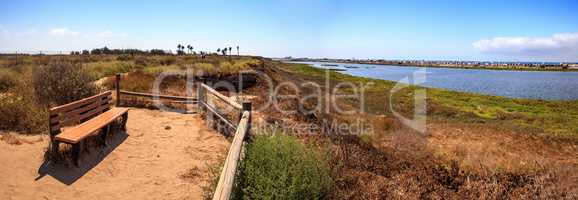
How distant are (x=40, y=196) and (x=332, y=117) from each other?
39.5ft

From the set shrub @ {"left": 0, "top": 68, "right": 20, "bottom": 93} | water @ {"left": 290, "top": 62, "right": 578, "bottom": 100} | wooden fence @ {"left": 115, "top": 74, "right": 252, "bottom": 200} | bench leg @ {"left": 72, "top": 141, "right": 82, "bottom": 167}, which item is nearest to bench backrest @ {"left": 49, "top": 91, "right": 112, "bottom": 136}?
bench leg @ {"left": 72, "top": 141, "right": 82, "bottom": 167}

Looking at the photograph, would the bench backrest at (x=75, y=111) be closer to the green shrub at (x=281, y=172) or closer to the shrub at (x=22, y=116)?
the shrub at (x=22, y=116)

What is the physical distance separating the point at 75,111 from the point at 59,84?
3156mm

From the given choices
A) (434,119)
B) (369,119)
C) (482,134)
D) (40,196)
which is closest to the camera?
(40,196)

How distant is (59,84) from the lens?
9.30 metres

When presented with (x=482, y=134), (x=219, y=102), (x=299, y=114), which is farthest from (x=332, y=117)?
(x=482, y=134)

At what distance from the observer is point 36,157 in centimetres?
595

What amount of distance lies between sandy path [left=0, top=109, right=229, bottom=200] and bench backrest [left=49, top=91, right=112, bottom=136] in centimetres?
61

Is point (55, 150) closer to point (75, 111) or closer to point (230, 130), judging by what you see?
point (75, 111)

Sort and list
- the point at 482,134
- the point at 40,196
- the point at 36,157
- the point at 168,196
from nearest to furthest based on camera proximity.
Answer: the point at 40,196, the point at 168,196, the point at 36,157, the point at 482,134

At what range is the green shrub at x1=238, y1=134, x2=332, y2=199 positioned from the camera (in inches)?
166

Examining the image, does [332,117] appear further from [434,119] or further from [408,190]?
[408,190]

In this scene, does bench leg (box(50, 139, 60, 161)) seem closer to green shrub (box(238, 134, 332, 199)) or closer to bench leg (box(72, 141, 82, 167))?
bench leg (box(72, 141, 82, 167))

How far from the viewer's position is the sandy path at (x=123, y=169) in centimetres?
507
